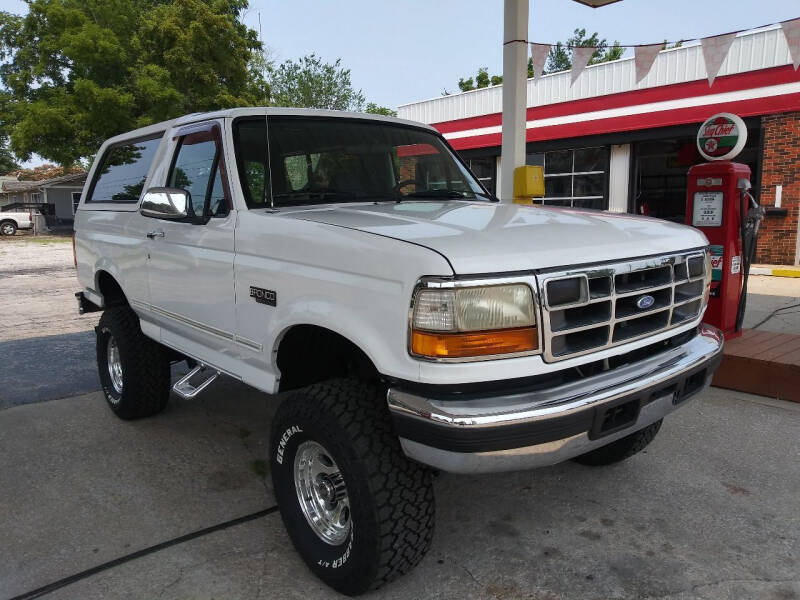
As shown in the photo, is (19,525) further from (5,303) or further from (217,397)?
(5,303)

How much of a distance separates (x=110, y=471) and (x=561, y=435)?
8.83 ft

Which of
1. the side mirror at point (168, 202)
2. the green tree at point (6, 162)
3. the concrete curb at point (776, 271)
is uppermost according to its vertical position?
the green tree at point (6, 162)

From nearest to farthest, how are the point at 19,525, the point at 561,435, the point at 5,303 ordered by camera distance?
the point at 561,435, the point at 19,525, the point at 5,303

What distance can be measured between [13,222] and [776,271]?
3339cm

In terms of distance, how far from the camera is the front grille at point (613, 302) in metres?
2.09

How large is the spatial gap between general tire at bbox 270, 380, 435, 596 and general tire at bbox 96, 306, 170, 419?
6.82 ft

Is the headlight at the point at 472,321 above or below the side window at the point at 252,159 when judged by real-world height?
below

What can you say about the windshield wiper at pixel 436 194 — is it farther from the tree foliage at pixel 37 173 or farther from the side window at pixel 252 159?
the tree foliage at pixel 37 173

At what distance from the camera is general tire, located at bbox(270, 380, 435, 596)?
2.17 meters

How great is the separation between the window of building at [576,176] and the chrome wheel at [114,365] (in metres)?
13.4

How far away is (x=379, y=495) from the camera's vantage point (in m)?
2.16

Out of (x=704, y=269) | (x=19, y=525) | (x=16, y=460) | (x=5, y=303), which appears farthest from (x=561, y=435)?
(x=5, y=303)

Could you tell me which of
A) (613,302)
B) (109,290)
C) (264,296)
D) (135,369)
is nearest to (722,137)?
(613,302)

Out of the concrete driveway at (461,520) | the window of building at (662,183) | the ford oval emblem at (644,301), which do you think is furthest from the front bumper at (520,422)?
the window of building at (662,183)
